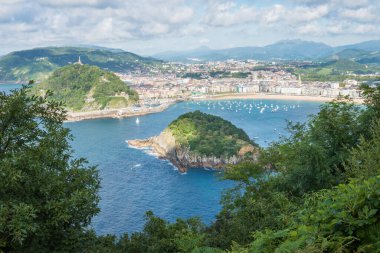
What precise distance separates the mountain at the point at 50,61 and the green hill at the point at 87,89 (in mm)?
41214

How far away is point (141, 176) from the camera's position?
3197cm

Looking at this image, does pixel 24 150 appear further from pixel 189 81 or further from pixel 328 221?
pixel 189 81

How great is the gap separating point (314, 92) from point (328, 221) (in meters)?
95.3

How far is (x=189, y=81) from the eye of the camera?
117250mm

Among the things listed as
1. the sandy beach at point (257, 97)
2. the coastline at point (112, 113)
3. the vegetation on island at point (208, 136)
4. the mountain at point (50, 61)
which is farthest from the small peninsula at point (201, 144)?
the mountain at point (50, 61)

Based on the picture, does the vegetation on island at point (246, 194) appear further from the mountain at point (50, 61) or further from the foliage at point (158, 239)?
the mountain at point (50, 61)

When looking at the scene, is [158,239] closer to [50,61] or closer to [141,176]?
[141,176]

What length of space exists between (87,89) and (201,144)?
5445 centimetres

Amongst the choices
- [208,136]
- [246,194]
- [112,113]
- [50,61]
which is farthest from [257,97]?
[50,61]

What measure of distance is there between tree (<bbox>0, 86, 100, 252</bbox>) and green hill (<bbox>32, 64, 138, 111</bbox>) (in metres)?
69.2

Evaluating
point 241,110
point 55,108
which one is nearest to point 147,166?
point 55,108

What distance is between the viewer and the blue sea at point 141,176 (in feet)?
77.6

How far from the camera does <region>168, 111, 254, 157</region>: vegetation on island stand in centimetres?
3653

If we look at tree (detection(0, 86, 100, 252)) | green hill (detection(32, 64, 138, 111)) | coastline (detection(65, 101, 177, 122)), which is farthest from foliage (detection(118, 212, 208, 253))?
green hill (detection(32, 64, 138, 111))
